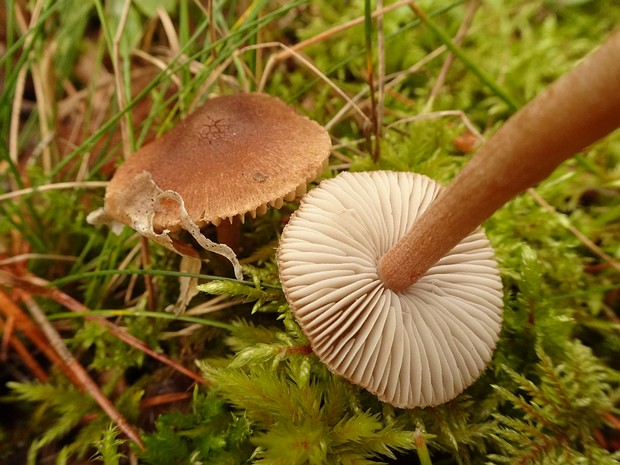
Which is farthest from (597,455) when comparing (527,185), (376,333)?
(527,185)

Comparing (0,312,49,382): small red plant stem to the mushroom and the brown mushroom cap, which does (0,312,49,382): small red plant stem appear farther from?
the brown mushroom cap

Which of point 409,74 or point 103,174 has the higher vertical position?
point 409,74

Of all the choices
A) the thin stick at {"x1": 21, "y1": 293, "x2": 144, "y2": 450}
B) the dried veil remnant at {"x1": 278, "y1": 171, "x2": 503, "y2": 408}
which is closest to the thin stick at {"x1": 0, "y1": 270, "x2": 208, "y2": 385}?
the thin stick at {"x1": 21, "y1": 293, "x2": 144, "y2": 450}

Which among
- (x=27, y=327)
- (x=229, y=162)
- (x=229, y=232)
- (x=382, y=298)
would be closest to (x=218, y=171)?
(x=229, y=162)

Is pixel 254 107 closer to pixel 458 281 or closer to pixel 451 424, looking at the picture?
pixel 458 281

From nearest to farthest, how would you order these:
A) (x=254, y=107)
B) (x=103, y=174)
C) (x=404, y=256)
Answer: (x=404, y=256), (x=254, y=107), (x=103, y=174)

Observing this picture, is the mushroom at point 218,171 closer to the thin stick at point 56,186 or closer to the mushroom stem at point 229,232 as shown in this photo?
the mushroom stem at point 229,232
